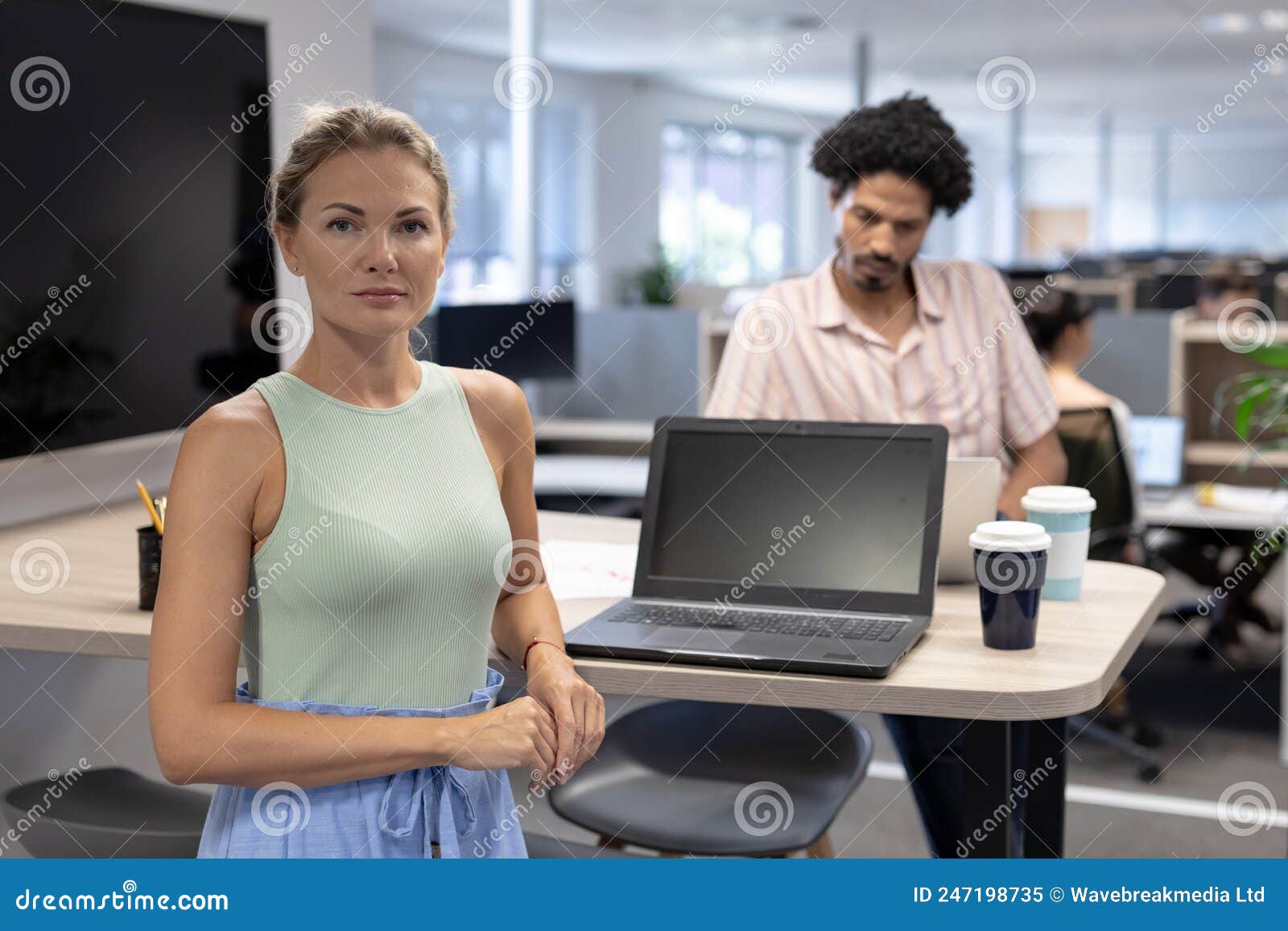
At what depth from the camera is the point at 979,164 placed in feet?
61.2

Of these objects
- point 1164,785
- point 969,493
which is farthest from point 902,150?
point 1164,785

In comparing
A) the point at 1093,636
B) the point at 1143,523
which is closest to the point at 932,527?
the point at 1093,636

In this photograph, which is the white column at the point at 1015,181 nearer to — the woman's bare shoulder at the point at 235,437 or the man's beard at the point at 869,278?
the man's beard at the point at 869,278

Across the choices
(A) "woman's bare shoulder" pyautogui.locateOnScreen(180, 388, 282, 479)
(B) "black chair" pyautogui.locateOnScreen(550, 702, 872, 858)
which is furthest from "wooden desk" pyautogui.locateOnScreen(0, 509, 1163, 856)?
(A) "woman's bare shoulder" pyautogui.locateOnScreen(180, 388, 282, 479)

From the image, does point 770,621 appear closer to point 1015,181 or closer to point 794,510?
point 794,510

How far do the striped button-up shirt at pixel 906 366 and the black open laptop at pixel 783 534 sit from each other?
0.49 m

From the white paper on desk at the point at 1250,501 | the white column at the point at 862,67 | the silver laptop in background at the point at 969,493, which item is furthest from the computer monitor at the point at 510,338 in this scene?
the white column at the point at 862,67

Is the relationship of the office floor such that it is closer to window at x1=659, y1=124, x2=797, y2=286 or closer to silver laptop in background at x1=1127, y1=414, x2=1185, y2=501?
silver laptop in background at x1=1127, y1=414, x2=1185, y2=501

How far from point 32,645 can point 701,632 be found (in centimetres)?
87

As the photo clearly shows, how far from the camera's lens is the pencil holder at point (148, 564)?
5.83ft

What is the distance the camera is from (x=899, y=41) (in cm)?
900

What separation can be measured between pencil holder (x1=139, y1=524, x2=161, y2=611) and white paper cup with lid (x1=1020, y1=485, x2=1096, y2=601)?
3.76 feet

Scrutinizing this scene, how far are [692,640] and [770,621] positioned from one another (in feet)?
0.39

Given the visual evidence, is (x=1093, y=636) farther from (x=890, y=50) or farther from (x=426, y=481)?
(x=890, y=50)
